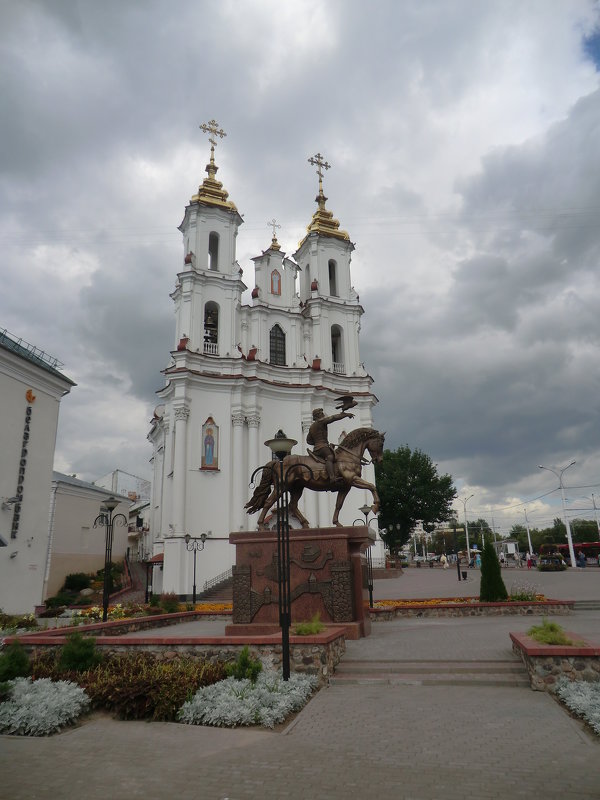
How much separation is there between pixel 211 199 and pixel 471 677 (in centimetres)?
3890

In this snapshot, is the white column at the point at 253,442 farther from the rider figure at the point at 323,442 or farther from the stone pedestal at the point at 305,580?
the stone pedestal at the point at 305,580

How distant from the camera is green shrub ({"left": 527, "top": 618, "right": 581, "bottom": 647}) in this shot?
28.4 ft

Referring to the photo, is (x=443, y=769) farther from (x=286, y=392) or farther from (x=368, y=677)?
(x=286, y=392)

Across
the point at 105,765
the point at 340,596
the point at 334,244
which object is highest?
the point at 334,244

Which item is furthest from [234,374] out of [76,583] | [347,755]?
[347,755]

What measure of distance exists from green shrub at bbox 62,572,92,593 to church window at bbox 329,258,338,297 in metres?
27.9

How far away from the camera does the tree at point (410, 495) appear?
5975 centimetres

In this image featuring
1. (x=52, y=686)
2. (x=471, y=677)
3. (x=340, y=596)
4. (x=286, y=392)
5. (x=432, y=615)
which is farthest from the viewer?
(x=286, y=392)

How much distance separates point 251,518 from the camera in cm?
3538

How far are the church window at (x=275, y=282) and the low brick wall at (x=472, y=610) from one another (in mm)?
29320

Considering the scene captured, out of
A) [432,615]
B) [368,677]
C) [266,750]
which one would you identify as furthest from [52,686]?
[432,615]

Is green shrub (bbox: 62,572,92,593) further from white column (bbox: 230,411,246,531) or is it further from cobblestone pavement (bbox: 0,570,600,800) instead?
cobblestone pavement (bbox: 0,570,600,800)

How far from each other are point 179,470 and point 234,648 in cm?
2517

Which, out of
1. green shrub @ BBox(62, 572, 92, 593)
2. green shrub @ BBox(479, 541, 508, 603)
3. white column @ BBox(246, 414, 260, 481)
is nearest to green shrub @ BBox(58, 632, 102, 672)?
green shrub @ BBox(479, 541, 508, 603)
